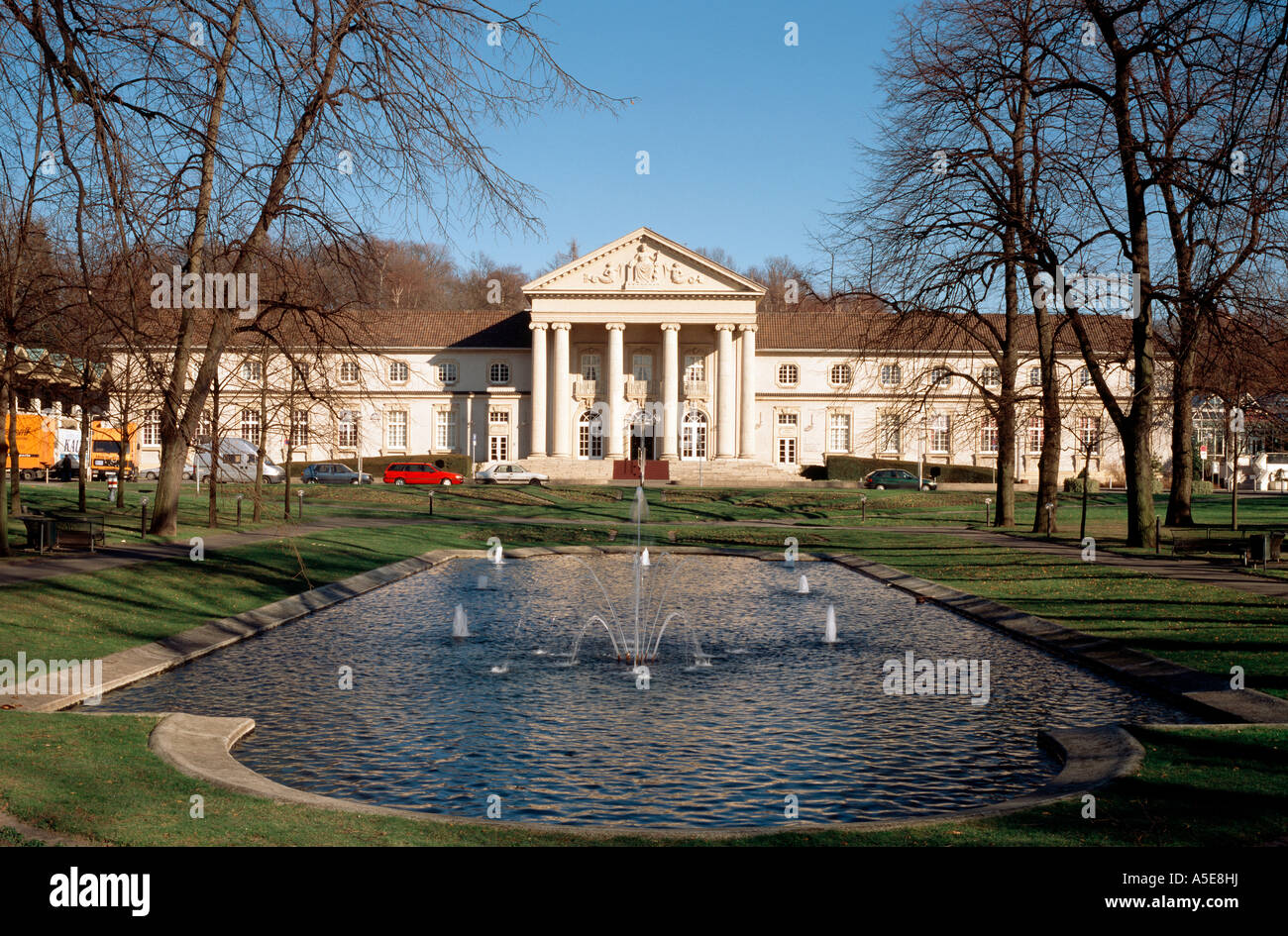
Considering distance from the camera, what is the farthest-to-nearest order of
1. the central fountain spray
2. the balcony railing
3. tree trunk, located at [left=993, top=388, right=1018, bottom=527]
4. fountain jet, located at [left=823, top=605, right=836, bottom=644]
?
the balcony railing
tree trunk, located at [left=993, top=388, right=1018, bottom=527]
fountain jet, located at [left=823, top=605, right=836, bottom=644]
the central fountain spray

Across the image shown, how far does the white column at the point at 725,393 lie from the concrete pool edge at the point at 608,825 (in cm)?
6651

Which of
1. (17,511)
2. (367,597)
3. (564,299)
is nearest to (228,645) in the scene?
(367,597)

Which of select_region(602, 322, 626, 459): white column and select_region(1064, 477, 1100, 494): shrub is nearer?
select_region(1064, 477, 1100, 494): shrub

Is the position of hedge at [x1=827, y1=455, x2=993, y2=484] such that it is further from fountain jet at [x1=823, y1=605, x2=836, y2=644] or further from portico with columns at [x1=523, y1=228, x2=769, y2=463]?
fountain jet at [x1=823, y1=605, x2=836, y2=644]

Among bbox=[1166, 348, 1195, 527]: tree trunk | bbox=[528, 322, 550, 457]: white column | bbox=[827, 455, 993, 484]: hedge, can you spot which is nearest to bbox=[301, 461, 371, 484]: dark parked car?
bbox=[528, 322, 550, 457]: white column

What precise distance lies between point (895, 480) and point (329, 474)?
34501 millimetres

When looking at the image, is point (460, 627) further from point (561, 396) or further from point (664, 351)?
point (664, 351)

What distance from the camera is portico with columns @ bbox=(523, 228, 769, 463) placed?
253 feet

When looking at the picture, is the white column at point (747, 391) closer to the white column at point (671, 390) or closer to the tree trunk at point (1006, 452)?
the white column at point (671, 390)

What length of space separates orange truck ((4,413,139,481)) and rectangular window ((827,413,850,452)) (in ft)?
158

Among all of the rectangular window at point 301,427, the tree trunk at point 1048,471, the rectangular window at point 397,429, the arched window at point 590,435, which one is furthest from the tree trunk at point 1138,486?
the rectangular window at point 397,429

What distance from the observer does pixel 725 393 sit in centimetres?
7744

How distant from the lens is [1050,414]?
32.7 meters
